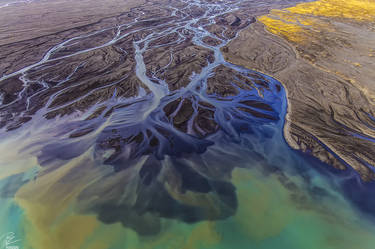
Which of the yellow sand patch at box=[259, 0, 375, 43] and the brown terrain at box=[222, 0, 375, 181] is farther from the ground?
the yellow sand patch at box=[259, 0, 375, 43]

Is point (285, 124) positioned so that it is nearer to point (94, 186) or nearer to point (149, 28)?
point (94, 186)

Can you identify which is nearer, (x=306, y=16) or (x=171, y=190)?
(x=171, y=190)

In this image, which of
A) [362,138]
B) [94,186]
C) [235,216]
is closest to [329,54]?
[362,138]

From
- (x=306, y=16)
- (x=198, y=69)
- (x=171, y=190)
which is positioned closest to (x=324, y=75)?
(x=198, y=69)

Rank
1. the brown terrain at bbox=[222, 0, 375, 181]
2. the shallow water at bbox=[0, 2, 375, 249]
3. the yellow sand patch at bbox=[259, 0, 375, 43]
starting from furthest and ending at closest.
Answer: the yellow sand patch at bbox=[259, 0, 375, 43] → the brown terrain at bbox=[222, 0, 375, 181] → the shallow water at bbox=[0, 2, 375, 249]

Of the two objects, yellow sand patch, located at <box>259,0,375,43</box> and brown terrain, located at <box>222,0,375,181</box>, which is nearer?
brown terrain, located at <box>222,0,375,181</box>
